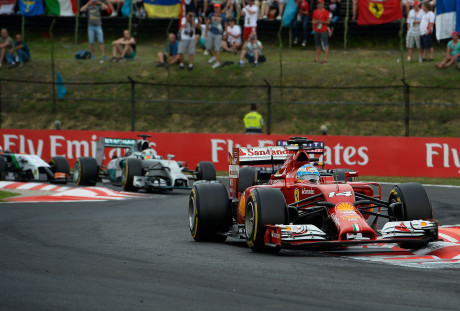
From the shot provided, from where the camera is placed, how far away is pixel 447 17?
87.5 feet

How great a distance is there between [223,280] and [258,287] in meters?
0.48

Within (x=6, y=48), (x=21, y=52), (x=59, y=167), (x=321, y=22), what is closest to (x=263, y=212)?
(x=59, y=167)

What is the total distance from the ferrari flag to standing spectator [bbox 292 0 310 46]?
2.00m

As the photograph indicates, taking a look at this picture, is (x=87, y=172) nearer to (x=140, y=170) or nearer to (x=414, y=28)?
(x=140, y=170)

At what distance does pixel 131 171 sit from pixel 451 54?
13259 mm

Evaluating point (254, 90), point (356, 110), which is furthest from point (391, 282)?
point (254, 90)

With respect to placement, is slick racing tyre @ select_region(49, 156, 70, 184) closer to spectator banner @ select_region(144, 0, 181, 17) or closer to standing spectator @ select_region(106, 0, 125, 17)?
spectator banner @ select_region(144, 0, 181, 17)

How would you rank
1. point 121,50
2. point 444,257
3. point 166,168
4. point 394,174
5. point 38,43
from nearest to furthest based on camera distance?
1. point 444,257
2. point 166,168
3. point 394,174
4. point 121,50
5. point 38,43

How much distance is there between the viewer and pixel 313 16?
1123 inches

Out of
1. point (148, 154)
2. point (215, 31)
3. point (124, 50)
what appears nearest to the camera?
point (148, 154)

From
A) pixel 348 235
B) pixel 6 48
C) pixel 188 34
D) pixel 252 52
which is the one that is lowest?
pixel 348 235

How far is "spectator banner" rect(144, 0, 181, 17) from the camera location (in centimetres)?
3159

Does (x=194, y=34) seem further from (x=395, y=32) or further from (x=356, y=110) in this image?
(x=395, y=32)

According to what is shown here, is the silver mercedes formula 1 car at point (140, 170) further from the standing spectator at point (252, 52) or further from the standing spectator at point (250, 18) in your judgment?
the standing spectator at point (252, 52)
